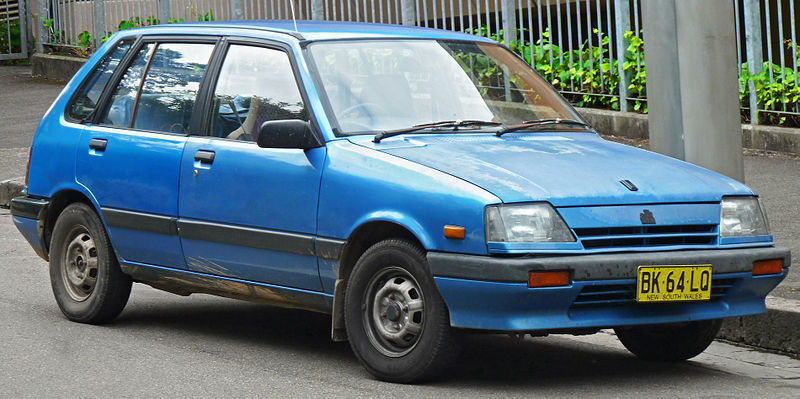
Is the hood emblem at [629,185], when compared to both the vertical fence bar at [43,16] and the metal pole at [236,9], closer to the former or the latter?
the metal pole at [236,9]

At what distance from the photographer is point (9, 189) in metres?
12.5

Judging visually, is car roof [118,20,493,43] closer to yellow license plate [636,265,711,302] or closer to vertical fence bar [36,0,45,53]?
yellow license plate [636,265,711,302]

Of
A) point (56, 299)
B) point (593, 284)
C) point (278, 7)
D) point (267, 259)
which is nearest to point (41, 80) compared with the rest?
point (278, 7)

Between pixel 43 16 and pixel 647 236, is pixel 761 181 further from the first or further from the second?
pixel 43 16

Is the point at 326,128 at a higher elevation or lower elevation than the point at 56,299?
higher

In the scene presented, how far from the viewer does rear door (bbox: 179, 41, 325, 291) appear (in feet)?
20.5

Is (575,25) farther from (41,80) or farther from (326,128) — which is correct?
(41,80)

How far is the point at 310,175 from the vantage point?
6.19m

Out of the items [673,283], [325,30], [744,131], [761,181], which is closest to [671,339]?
[673,283]

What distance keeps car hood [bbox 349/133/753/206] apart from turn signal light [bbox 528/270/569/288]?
0.29 m

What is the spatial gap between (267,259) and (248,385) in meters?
0.74

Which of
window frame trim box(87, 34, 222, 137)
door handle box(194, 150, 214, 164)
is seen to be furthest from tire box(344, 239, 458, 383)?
window frame trim box(87, 34, 222, 137)

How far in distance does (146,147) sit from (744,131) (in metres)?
6.92

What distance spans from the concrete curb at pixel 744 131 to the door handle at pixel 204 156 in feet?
21.0
